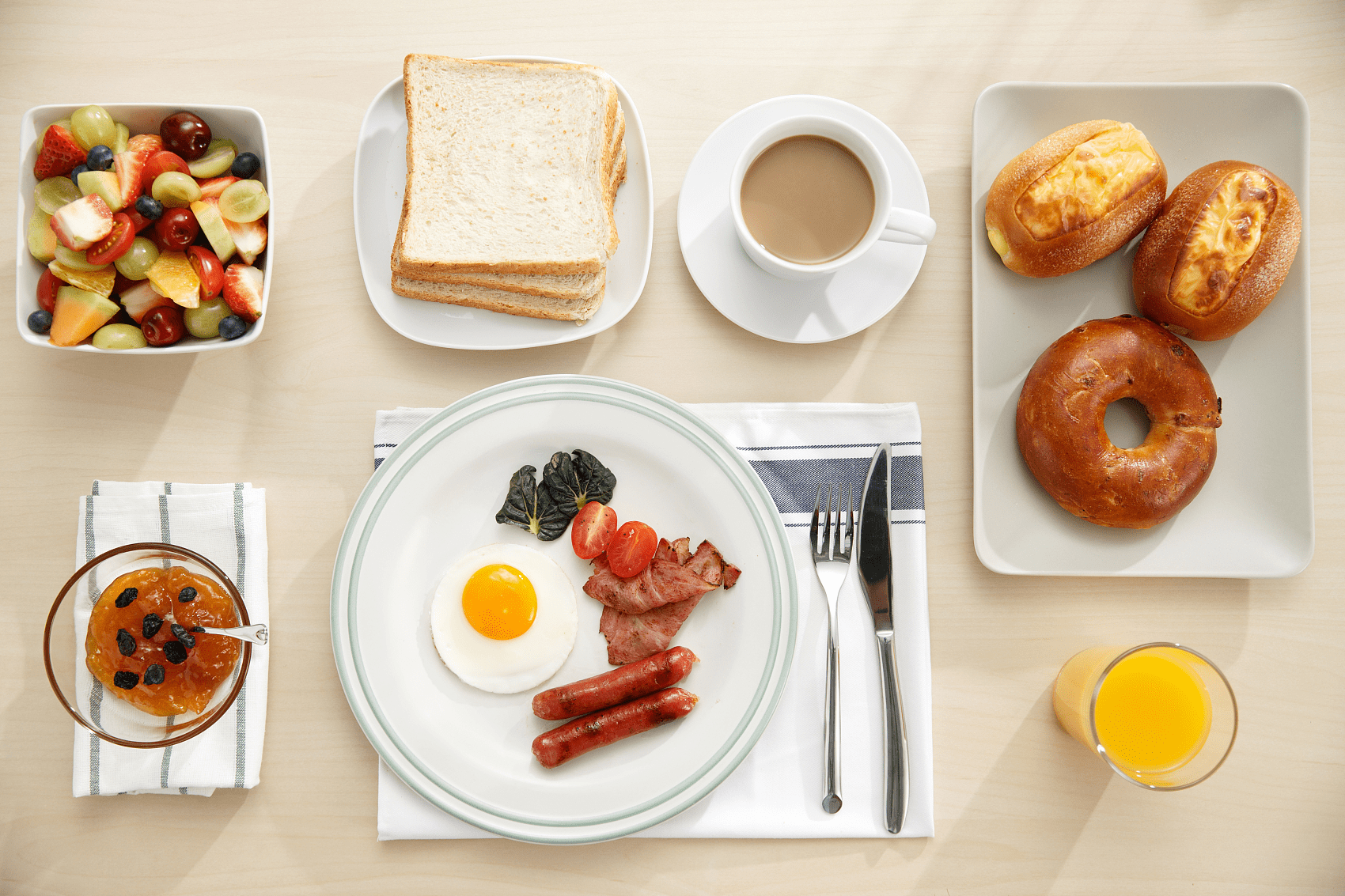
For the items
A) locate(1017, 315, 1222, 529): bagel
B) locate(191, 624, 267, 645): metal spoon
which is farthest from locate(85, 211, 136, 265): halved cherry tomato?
locate(1017, 315, 1222, 529): bagel

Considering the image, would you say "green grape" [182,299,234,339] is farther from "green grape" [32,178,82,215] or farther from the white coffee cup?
the white coffee cup

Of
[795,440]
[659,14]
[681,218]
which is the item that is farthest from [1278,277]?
[659,14]

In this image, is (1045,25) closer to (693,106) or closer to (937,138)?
(937,138)

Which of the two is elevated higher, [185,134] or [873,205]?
[185,134]

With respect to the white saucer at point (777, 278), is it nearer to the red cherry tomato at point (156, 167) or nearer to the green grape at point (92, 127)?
the red cherry tomato at point (156, 167)

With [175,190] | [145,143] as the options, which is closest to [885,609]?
[175,190]

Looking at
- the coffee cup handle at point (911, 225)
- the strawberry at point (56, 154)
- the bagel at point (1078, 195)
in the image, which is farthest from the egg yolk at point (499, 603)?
the bagel at point (1078, 195)

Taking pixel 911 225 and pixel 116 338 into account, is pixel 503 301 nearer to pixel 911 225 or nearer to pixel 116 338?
pixel 116 338
